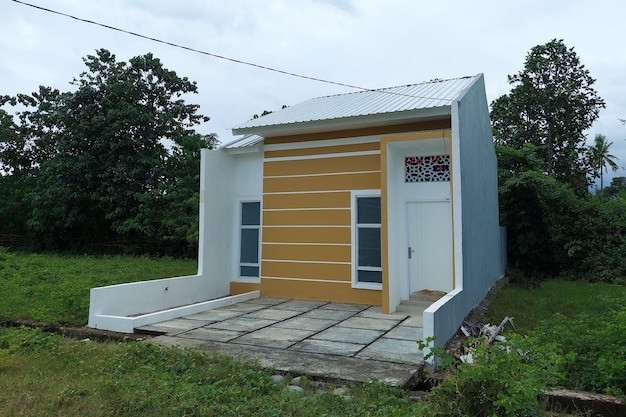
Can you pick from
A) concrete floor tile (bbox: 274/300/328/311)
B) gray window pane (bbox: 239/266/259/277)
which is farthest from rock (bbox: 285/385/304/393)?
gray window pane (bbox: 239/266/259/277)

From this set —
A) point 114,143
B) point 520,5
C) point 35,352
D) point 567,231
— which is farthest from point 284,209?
point 114,143

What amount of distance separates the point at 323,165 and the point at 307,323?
339 cm

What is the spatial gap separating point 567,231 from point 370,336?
10.6 m

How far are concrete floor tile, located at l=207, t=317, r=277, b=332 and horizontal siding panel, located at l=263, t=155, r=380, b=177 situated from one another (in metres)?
3.32

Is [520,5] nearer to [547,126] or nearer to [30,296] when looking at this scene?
[30,296]

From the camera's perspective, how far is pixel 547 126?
20.9 metres

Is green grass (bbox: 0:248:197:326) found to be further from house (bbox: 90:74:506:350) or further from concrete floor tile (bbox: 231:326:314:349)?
concrete floor tile (bbox: 231:326:314:349)

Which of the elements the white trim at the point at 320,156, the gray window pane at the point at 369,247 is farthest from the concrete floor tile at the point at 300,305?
the white trim at the point at 320,156

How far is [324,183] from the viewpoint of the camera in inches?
342

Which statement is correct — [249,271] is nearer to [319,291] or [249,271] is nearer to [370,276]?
[319,291]

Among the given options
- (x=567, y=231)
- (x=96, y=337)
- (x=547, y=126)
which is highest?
(x=547, y=126)

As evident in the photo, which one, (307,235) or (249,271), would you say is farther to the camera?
(249,271)

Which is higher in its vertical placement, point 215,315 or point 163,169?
point 163,169

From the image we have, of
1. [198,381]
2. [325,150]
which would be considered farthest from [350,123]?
[198,381]
